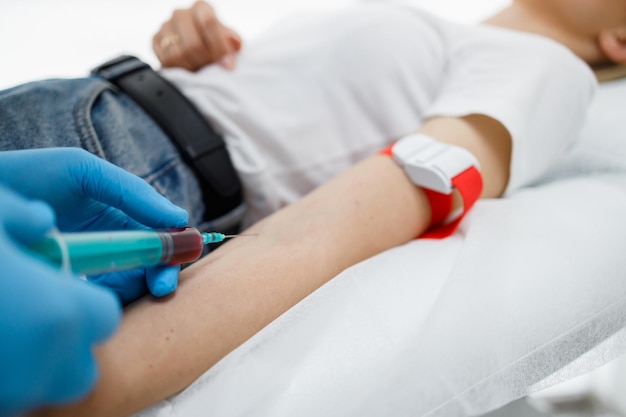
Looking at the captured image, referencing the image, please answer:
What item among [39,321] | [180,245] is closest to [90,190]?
[180,245]

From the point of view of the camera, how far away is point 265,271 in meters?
0.59

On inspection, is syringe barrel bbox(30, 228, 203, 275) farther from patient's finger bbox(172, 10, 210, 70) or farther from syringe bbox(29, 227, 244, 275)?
patient's finger bbox(172, 10, 210, 70)

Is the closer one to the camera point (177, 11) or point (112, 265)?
point (112, 265)

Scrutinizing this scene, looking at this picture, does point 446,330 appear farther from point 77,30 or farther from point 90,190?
point 77,30

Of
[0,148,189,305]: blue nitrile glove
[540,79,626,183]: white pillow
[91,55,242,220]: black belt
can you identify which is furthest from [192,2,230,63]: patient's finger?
[540,79,626,183]: white pillow

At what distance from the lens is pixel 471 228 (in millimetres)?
717

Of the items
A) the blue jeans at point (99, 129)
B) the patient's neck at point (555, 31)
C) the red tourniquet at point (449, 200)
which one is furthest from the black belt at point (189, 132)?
the patient's neck at point (555, 31)

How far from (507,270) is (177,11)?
838mm

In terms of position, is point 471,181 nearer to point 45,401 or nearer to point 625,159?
point 625,159

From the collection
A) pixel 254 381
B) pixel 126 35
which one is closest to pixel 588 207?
pixel 254 381

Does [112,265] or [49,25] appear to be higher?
[49,25]

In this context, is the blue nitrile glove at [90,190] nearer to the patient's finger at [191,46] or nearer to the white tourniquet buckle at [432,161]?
the white tourniquet buckle at [432,161]

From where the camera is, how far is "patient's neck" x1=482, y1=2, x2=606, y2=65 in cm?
113

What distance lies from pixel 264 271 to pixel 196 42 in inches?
23.5
